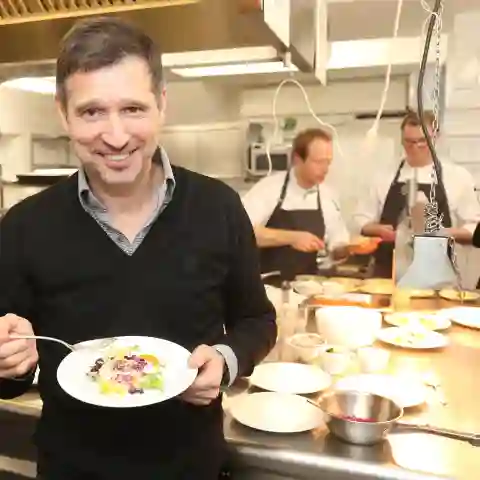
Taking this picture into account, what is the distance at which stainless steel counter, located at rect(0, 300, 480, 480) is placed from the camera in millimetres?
938

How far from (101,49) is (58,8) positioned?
642mm

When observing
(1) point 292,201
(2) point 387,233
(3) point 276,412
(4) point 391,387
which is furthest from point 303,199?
(3) point 276,412

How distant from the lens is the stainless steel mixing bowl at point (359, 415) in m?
0.98

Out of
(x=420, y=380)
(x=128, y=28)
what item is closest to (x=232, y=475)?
(x=420, y=380)

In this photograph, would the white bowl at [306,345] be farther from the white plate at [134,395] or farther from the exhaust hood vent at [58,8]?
the exhaust hood vent at [58,8]

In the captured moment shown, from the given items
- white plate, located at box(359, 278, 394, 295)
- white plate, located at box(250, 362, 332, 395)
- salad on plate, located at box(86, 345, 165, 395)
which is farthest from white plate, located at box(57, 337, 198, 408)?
white plate, located at box(359, 278, 394, 295)

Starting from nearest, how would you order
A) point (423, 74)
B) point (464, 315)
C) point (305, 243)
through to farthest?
point (423, 74), point (464, 315), point (305, 243)

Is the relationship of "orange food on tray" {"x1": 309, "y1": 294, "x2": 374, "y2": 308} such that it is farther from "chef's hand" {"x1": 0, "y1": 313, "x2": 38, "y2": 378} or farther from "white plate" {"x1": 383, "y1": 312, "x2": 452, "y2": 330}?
"chef's hand" {"x1": 0, "y1": 313, "x2": 38, "y2": 378}

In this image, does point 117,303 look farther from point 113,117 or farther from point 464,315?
point 464,315

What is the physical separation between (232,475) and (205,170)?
3700 mm

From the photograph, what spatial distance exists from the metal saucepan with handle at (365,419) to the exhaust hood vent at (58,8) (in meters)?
0.95

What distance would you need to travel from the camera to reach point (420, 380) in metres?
1.33

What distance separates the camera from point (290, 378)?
1288mm

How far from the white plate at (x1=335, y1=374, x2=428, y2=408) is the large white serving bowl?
0.84ft
